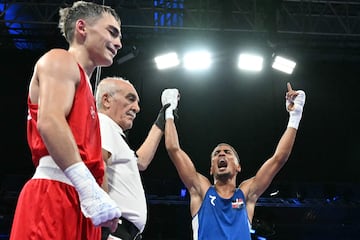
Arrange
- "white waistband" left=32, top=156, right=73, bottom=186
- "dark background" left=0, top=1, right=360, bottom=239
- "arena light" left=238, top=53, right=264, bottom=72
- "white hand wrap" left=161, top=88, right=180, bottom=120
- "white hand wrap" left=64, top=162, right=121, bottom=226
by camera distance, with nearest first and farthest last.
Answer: "white hand wrap" left=64, top=162, right=121, bottom=226
"white waistband" left=32, top=156, right=73, bottom=186
"white hand wrap" left=161, top=88, right=180, bottom=120
"arena light" left=238, top=53, right=264, bottom=72
"dark background" left=0, top=1, right=360, bottom=239

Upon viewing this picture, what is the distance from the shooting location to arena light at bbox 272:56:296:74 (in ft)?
18.1

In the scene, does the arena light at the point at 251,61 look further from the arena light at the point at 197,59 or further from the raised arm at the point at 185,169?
the raised arm at the point at 185,169

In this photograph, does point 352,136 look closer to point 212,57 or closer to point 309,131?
point 309,131

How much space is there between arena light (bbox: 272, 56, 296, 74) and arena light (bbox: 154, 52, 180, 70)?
1326 mm

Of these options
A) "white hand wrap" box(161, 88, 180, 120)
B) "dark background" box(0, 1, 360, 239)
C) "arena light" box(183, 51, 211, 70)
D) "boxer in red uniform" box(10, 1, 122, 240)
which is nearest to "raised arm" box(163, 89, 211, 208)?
"white hand wrap" box(161, 88, 180, 120)

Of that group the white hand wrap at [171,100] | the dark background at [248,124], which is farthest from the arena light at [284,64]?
the white hand wrap at [171,100]

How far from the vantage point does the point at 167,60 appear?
18.4 feet

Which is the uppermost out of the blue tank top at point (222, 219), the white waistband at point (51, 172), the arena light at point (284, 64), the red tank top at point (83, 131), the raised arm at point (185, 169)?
the arena light at point (284, 64)

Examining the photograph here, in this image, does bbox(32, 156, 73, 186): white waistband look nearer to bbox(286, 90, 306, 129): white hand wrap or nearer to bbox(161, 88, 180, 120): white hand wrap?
Answer: bbox(161, 88, 180, 120): white hand wrap

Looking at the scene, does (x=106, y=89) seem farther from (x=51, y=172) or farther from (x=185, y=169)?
(x=185, y=169)

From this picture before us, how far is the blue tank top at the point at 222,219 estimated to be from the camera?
9.45 ft

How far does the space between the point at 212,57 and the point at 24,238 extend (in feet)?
15.4

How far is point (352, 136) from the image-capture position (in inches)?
268

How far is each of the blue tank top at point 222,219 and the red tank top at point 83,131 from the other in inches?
68.6
